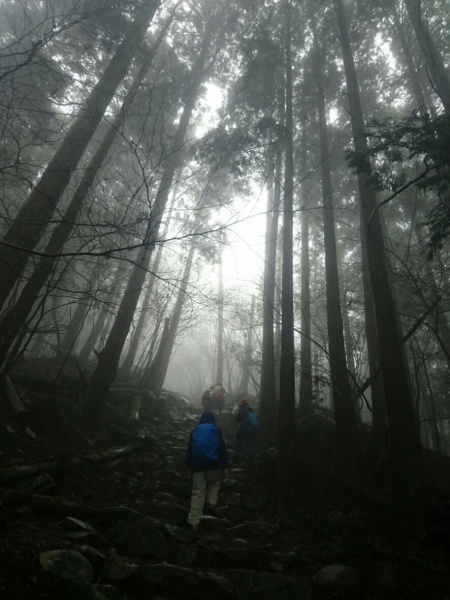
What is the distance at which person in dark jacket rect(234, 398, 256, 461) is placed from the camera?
25.7 feet

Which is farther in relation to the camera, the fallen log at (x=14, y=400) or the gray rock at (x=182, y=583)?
the fallen log at (x=14, y=400)

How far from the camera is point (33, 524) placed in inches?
135

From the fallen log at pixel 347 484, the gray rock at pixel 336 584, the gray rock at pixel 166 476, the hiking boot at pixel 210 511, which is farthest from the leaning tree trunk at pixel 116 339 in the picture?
the gray rock at pixel 336 584

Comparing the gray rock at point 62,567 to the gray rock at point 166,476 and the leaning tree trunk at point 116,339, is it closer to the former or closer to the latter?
the gray rock at point 166,476

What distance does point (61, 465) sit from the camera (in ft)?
16.1

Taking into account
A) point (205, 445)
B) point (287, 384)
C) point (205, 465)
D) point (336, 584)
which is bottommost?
point (336, 584)

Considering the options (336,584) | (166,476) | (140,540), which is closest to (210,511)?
(166,476)

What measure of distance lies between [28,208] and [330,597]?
263 inches

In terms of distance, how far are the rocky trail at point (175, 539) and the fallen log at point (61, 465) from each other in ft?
0.08

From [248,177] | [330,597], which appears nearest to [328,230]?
[248,177]

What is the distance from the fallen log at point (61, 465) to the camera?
14.0ft

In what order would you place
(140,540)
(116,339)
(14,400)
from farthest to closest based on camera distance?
(116,339) < (14,400) < (140,540)

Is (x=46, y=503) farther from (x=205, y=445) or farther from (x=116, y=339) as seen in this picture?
(x=116, y=339)

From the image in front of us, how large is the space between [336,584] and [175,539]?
5.80ft
